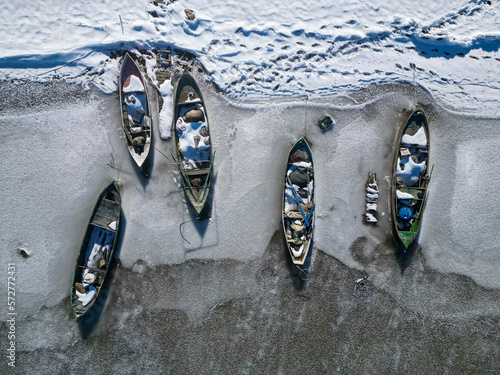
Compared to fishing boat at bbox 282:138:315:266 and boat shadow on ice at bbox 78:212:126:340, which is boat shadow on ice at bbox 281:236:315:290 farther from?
boat shadow on ice at bbox 78:212:126:340

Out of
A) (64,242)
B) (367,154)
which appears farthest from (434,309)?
(64,242)

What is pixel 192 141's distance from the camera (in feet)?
29.6

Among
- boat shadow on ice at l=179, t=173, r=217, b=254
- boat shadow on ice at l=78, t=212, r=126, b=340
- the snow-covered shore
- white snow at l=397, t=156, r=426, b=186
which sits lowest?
boat shadow on ice at l=78, t=212, r=126, b=340

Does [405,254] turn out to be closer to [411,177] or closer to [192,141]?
[411,177]

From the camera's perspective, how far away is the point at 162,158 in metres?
9.34

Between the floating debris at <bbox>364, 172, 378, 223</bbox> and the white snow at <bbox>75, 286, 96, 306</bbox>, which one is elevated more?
the floating debris at <bbox>364, 172, 378, 223</bbox>

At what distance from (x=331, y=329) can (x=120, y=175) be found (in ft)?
27.9

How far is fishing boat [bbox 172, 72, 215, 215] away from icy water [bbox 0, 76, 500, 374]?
0.42 metres

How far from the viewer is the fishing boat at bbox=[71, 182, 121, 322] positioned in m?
8.95

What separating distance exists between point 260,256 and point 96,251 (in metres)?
5.24

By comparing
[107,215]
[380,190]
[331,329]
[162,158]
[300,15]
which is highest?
[300,15]

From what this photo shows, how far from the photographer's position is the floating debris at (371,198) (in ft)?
30.5

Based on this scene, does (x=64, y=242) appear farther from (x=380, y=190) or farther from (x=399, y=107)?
(x=399, y=107)

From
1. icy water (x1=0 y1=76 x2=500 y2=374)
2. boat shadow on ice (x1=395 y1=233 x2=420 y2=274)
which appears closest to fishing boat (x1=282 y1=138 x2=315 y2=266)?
icy water (x1=0 y1=76 x2=500 y2=374)
